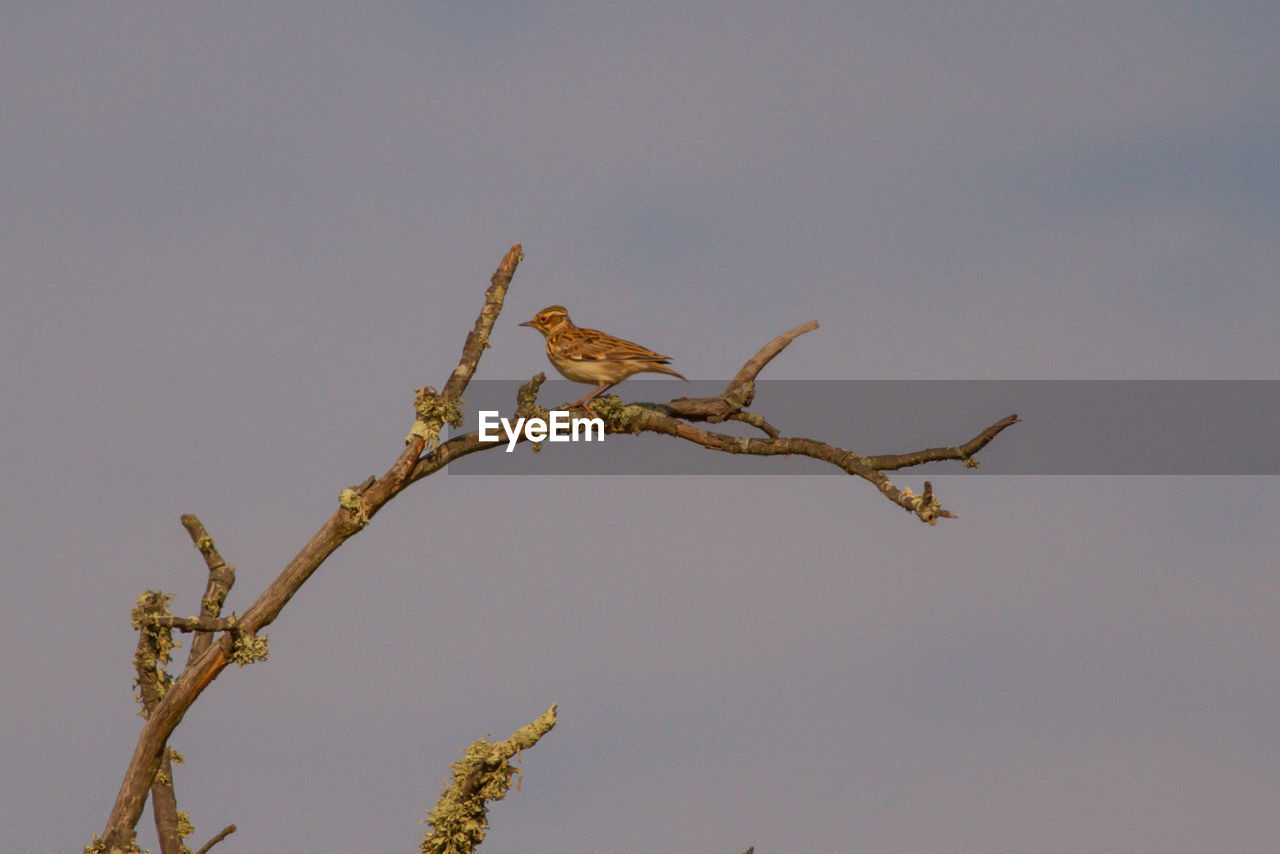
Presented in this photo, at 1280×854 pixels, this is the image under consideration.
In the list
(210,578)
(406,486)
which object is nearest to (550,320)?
(406,486)

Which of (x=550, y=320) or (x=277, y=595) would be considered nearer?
(x=277, y=595)

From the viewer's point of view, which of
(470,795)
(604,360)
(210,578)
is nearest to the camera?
(470,795)

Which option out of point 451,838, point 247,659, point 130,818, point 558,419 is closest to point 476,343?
point 558,419

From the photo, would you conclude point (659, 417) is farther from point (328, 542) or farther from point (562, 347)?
point (328, 542)

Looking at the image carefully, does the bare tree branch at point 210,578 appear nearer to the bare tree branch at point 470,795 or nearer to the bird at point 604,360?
the bare tree branch at point 470,795

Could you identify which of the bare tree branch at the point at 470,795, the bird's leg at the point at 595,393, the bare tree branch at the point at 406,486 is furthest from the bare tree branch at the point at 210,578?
the bird's leg at the point at 595,393

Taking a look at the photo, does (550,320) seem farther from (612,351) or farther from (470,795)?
(470,795)

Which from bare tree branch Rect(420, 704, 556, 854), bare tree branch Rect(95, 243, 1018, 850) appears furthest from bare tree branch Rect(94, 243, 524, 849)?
bare tree branch Rect(420, 704, 556, 854)

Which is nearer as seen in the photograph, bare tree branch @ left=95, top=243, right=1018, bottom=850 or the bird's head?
bare tree branch @ left=95, top=243, right=1018, bottom=850

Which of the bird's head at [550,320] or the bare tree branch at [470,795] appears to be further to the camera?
the bird's head at [550,320]

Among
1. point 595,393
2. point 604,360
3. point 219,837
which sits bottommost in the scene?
point 219,837

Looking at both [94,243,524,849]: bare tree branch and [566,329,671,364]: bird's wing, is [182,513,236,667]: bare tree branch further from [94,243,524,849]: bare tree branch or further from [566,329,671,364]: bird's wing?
[566,329,671,364]: bird's wing

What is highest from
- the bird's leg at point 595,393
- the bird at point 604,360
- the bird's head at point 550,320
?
the bird's head at point 550,320

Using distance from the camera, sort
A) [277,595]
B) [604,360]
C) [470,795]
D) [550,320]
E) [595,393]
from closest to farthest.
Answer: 1. [470,795]
2. [277,595]
3. [595,393]
4. [604,360]
5. [550,320]
